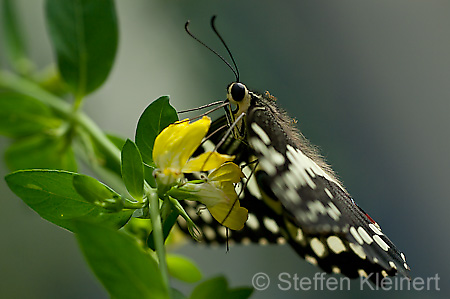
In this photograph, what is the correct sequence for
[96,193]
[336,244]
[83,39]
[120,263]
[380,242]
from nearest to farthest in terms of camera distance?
[120,263], [96,193], [380,242], [336,244], [83,39]

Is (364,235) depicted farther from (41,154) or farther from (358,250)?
(41,154)

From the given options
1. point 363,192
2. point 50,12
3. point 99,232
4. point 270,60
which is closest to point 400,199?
point 363,192

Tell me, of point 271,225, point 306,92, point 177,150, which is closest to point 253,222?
point 271,225

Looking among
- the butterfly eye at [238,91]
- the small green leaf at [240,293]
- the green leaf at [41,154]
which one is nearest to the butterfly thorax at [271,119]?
the butterfly eye at [238,91]

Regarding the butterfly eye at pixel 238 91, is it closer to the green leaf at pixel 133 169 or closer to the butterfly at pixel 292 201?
the butterfly at pixel 292 201

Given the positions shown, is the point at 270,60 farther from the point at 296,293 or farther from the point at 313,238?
the point at 313,238

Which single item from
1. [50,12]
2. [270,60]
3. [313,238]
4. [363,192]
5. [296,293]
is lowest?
[296,293]

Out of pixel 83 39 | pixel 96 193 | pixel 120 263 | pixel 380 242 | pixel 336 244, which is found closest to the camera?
pixel 120 263

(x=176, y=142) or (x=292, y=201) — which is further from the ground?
(x=176, y=142)
